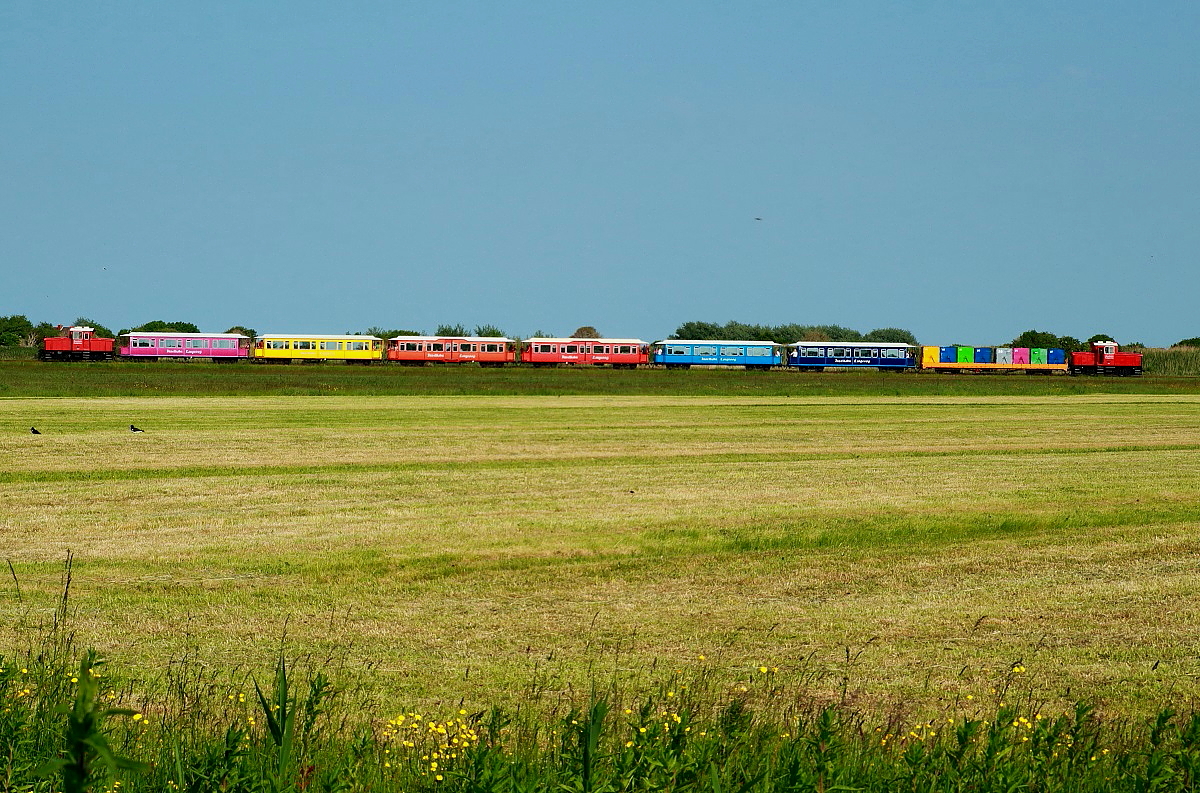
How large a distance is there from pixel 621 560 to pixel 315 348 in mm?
88883

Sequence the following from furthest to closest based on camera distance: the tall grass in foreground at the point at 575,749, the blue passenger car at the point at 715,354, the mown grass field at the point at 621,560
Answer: the blue passenger car at the point at 715,354 → the mown grass field at the point at 621,560 → the tall grass in foreground at the point at 575,749

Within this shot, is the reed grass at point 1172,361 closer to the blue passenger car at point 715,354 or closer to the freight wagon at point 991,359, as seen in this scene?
the freight wagon at point 991,359

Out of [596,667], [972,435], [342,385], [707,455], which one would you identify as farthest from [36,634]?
[342,385]

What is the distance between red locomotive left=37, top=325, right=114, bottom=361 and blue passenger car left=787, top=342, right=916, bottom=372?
195ft

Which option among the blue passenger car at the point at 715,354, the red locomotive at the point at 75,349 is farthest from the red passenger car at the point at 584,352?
the red locomotive at the point at 75,349

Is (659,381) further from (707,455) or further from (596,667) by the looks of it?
(596,667)

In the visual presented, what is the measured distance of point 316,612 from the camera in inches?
445

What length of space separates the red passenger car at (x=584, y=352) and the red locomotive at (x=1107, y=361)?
40.0 m

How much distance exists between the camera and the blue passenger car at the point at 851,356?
348 ft

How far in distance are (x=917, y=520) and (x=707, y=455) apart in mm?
10462

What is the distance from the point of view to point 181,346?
9844 centimetres

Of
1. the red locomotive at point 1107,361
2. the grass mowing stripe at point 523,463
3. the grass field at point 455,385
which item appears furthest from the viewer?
the red locomotive at point 1107,361

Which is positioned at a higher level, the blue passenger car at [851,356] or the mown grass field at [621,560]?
the blue passenger car at [851,356]

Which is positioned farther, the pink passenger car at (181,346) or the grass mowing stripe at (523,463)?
the pink passenger car at (181,346)
